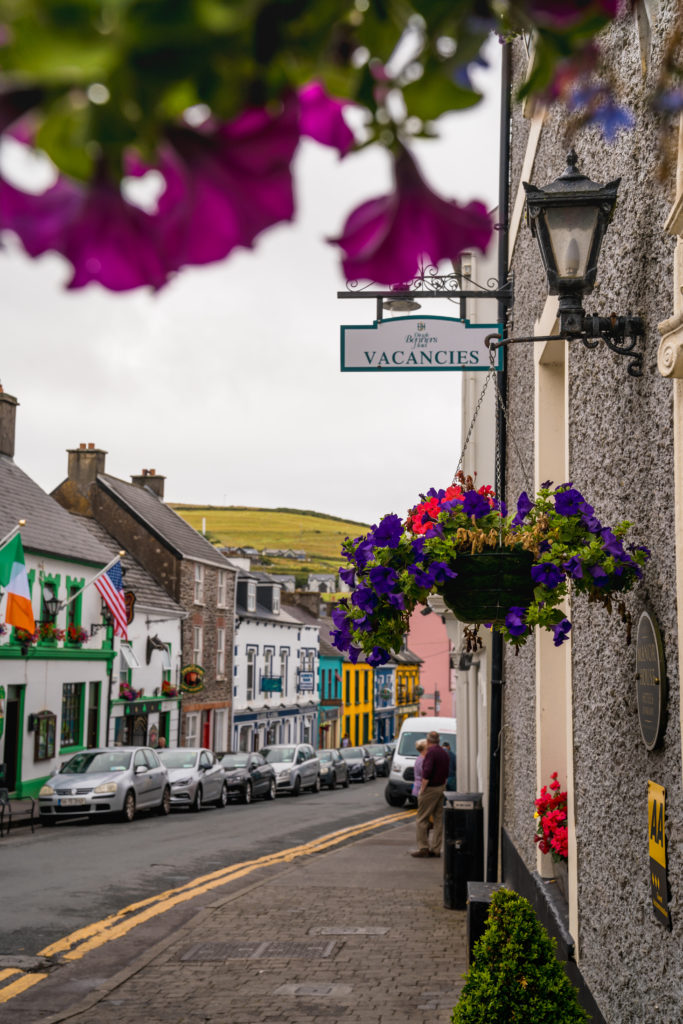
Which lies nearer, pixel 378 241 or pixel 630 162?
pixel 378 241

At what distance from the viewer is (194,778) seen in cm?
2519

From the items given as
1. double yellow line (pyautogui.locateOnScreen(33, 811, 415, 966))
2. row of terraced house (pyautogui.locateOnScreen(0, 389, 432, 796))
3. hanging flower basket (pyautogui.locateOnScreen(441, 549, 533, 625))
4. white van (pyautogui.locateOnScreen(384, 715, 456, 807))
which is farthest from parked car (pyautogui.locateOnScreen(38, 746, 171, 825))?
Answer: hanging flower basket (pyautogui.locateOnScreen(441, 549, 533, 625))

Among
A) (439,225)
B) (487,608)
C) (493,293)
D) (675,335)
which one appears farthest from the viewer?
(493,293)

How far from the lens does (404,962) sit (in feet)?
26.8

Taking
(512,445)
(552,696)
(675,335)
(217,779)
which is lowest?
(217,779)

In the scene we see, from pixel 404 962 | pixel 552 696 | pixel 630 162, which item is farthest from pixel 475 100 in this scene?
pixel 404 962

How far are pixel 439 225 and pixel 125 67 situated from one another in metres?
0.37

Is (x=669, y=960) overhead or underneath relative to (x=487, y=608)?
underneath

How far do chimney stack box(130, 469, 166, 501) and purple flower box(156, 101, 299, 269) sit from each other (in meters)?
44.2

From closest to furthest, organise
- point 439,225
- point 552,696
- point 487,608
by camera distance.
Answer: point 439,225 < point 487,608 < point 552,696

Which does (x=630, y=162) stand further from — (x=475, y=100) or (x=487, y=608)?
(x=475, y=100)

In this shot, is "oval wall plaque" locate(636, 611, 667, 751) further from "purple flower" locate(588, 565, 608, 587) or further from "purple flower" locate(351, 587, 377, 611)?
"purple flower" locate(351, 587, 377, 611)

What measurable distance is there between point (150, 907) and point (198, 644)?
30282 millimetres

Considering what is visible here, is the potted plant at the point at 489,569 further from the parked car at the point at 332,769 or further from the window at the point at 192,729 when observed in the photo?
the window at the point at 192,729
